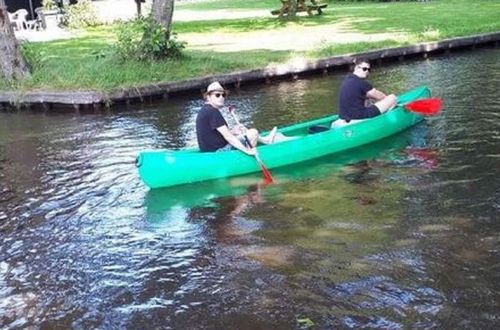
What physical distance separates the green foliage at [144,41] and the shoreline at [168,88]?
1673 mm

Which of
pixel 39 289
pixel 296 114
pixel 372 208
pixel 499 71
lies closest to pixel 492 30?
pixel 499 71

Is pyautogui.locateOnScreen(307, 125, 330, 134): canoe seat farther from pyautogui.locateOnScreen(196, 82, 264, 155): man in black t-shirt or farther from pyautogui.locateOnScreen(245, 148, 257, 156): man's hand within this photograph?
pyautogui.locateOnScreen(245, 148, 257, 156): man's hand

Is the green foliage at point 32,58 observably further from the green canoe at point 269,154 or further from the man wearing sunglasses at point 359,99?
the man wearing sunglasses at point 359,99

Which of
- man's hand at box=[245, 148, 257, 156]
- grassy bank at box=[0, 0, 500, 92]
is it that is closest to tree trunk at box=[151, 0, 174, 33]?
grassy bank at box=[0, 0, 500, 92]

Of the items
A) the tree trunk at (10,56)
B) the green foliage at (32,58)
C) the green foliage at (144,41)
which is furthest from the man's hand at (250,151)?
the green foliage at (32,58)

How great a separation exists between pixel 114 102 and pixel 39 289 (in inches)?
359

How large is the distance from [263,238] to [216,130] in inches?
101

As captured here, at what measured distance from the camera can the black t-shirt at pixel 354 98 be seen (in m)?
11.4

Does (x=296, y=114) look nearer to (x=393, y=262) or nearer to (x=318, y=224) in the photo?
(x=318, y=224)

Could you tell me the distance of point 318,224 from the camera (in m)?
8.16

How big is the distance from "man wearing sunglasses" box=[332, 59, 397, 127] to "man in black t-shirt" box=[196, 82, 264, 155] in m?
1.86

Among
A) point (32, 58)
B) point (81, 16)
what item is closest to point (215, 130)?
point (32, 58)

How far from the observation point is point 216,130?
10039mm

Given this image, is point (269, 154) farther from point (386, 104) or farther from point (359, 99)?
point (386, 104)
